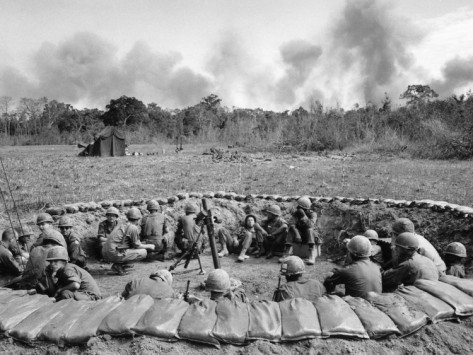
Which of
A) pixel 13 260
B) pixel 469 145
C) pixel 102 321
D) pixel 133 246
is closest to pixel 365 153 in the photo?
pixel 469 145

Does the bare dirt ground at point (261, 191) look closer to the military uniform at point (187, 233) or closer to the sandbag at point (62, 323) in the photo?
the sandbag at point (62, 323)

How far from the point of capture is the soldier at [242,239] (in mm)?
8039

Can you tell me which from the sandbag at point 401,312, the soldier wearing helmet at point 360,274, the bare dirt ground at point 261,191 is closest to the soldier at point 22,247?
the bare dirt ground at point 261,191

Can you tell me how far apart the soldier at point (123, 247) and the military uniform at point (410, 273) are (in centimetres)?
414

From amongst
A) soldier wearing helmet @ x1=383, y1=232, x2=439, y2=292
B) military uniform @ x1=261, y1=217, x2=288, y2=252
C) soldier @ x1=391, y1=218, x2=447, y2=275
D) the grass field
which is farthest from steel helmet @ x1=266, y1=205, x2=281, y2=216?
soldier wearing helmet @ x1=383, y1=232, x2=439, y2=292

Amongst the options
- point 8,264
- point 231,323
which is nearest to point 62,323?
point 231,323

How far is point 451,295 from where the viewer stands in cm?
391

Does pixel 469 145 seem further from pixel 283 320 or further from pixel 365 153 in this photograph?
pixel 283 320

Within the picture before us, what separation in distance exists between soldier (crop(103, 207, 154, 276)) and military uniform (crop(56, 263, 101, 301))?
84.7 inches

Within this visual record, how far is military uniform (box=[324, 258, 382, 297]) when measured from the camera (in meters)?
4.50

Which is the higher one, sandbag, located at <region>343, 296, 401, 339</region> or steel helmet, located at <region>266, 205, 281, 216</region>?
steel helmet, located at <region>266, 205, 281, 216</region>

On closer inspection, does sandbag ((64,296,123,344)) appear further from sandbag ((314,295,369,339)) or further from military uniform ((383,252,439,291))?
military uniform ((383,252,439,291))

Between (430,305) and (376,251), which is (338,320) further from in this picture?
(376,251)

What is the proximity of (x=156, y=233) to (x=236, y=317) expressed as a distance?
427cm
